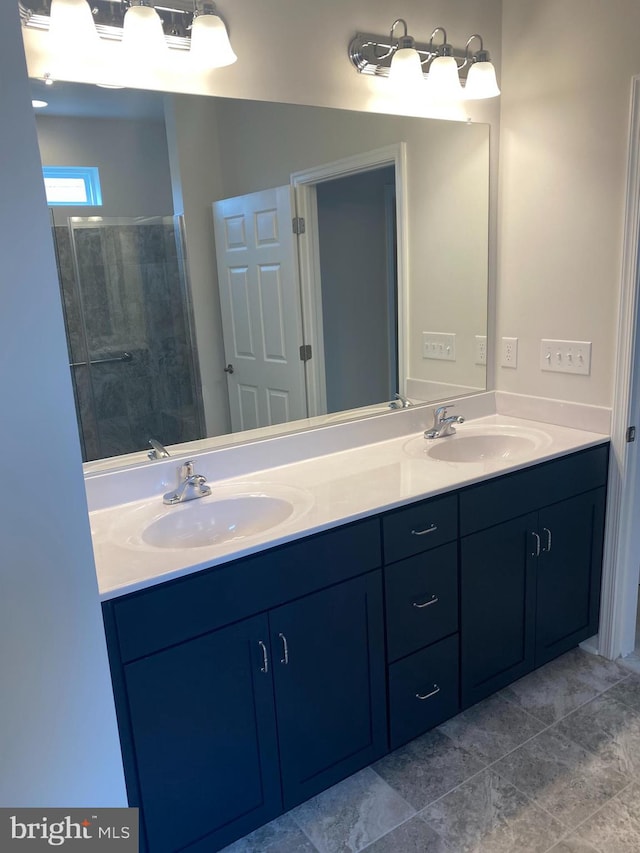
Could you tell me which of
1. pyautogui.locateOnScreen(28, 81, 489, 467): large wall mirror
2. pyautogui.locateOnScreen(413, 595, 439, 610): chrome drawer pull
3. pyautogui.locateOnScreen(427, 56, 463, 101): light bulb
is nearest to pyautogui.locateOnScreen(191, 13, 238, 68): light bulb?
pyautogui.locateOnScreen(28, 81, 489, 467): large wall mirror

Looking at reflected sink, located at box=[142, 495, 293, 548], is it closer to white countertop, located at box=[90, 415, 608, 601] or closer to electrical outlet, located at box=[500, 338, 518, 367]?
white countertop, located at box=[90, 415, 608, 601]

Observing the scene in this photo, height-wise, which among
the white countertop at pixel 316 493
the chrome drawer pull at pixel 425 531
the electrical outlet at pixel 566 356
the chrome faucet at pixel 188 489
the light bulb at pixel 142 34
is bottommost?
the chrome drawer pull at pixel 425 531

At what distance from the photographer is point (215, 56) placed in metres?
1.69

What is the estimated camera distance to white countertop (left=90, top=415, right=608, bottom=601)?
1371mm

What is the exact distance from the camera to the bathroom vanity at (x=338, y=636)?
1.38 meters

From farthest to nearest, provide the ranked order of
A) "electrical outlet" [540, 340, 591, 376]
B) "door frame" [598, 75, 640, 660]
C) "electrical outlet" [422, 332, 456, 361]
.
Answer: "electrical outlet" [422, 332, 456, 361] < "electrical outlet" [540, 340, 591, 376] < "door frame" [598, 75, 640, 660]

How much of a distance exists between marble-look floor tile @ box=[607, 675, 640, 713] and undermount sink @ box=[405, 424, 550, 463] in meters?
0.87

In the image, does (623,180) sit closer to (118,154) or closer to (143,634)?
(118,154)

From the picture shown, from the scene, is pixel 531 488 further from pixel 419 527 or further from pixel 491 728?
pixel 491 728

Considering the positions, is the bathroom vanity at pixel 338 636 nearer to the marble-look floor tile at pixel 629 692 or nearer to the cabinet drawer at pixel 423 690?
the cabinet drawer at pixel 423 690

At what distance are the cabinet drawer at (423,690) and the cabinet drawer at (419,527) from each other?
1.08 feet

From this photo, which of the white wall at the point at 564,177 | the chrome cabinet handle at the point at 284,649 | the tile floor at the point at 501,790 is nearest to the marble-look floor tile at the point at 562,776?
the tile floor at the point at 501,790

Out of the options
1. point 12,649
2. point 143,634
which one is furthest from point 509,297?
point 12,649

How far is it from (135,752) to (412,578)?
0.82 metres
